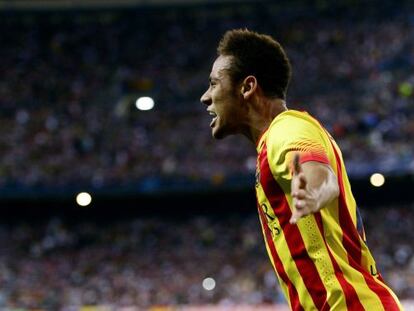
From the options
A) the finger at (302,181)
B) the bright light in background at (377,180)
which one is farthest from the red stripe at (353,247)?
the bright light in background at (377,180)

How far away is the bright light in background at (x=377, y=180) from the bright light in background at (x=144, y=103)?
30.1 feet

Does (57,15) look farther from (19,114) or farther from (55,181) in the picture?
(55,181)

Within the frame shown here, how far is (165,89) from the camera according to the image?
111 ft

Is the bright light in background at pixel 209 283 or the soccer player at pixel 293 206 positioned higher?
the bright light in background at pixel 209 283

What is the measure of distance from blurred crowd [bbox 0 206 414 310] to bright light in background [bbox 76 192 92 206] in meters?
0.84

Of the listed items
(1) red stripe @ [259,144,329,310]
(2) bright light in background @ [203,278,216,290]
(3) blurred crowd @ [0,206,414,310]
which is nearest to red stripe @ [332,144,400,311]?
(1) red stripe @ [259,144,329,310]

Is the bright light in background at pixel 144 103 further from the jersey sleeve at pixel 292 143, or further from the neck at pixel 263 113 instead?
the jersey sleeve at pixel 292 143

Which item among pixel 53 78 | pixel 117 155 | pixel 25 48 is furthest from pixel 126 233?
pixel 25 48

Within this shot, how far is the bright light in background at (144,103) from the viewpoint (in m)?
33.3

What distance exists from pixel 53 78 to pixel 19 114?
2606 mm

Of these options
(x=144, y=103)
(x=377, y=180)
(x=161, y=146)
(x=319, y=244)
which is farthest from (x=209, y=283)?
(x=319, y=244)

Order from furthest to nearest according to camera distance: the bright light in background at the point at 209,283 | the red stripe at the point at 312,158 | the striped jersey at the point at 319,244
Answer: the bright light in background at the point at 209,283
the striped jersey at the point at 319,244
the red stripe at the point at 312,158

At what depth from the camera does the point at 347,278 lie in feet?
10.8

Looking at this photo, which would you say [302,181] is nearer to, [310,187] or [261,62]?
[310,187]
